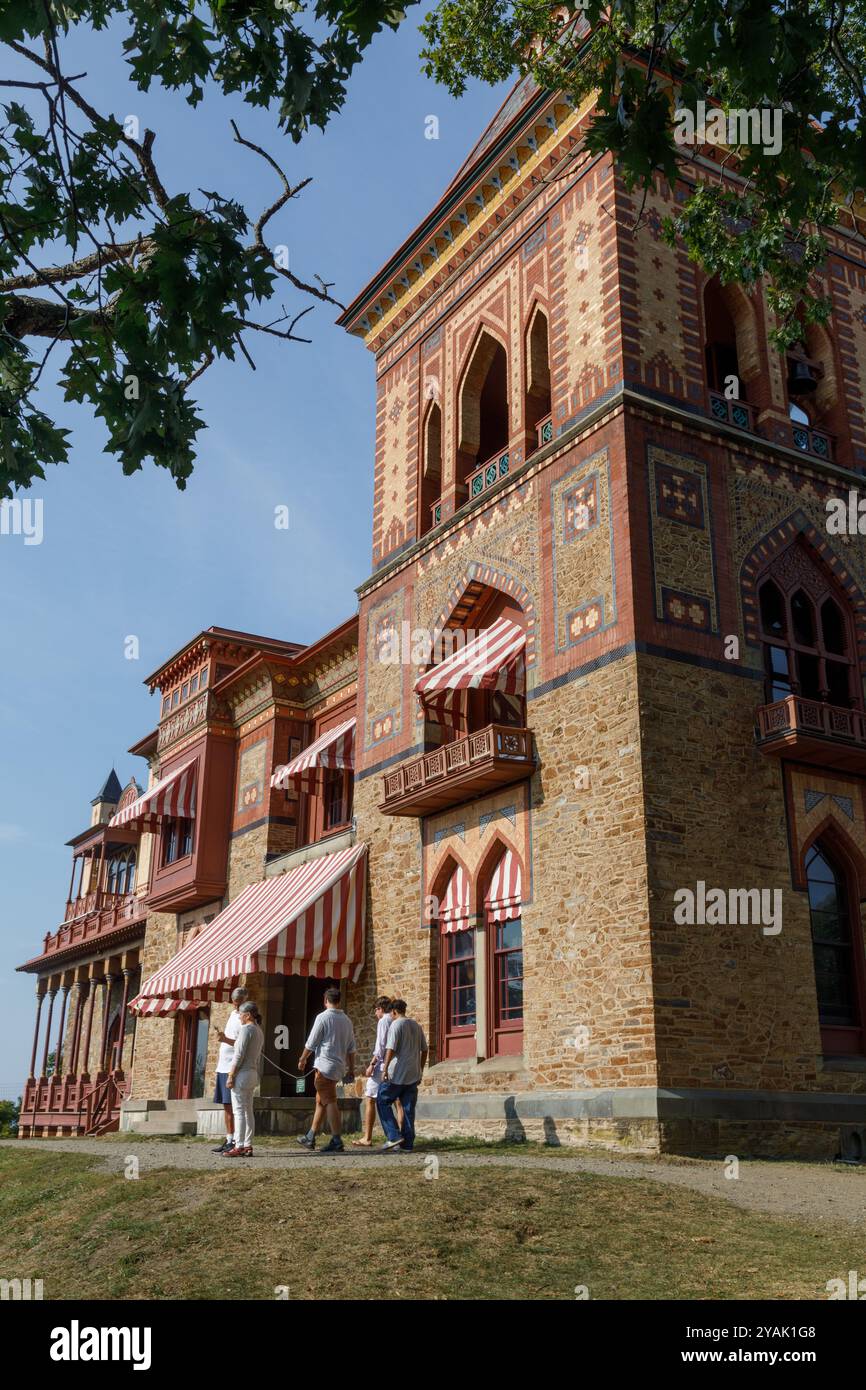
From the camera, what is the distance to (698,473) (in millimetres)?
17656

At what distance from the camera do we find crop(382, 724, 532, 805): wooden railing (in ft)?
55.8

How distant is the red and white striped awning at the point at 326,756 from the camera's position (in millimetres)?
23609

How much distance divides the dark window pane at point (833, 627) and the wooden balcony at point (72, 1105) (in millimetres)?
18941

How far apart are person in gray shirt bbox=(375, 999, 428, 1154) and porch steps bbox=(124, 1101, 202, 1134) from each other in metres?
6.13

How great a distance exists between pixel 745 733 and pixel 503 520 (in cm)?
556

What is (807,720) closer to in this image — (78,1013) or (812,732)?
(812,732)

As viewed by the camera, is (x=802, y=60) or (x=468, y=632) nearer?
(x=802, y=60)

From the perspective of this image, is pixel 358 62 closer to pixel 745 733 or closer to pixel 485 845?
pixel 745 733

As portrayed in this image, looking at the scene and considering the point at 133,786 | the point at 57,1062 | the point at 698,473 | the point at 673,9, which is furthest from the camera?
the point at 57,1062

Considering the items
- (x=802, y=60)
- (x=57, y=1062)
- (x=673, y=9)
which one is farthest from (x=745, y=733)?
(x=57, y=1062)

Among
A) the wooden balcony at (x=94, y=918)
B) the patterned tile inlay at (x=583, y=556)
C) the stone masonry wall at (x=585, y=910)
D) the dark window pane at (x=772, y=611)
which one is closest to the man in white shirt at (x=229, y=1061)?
the stone masonry wall at (x=585, y=910)

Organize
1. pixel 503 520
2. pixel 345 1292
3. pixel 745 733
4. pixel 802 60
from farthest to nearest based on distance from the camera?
pixel 503 520, pixel 745 733, pixel 802 60, pixel 345 1292
